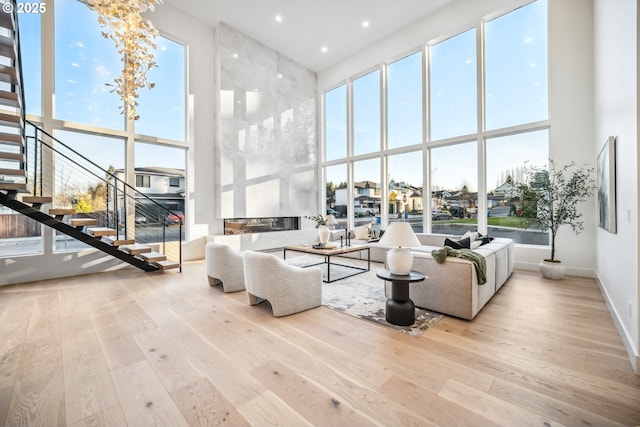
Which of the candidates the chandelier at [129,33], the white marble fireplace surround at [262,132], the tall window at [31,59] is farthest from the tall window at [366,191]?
the tall window at [31,59]

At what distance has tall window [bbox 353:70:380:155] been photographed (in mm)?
7855

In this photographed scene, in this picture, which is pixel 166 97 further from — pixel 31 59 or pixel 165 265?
pixel 165 265

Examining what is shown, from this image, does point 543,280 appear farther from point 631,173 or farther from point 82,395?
point 82,395

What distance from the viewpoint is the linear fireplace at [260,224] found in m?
7.21

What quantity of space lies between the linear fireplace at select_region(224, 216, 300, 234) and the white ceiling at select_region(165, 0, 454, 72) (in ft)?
16.1

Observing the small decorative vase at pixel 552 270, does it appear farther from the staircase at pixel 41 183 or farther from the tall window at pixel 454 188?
the staircase at pixel 41 183

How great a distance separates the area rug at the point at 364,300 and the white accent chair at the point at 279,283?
0.40 metres

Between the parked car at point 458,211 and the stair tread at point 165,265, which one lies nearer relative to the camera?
the stair tread at point 165,265

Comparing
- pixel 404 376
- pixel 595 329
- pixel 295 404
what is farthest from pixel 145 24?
pixel 595 329

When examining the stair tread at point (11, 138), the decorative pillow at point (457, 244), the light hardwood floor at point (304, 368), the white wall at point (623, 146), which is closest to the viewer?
the light hardwood floor at point (304, 368)

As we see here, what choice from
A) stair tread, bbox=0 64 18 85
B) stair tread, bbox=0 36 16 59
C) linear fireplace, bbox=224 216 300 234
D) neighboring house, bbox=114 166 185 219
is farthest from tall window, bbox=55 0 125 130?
linear fireplace, bbox=224 216 300 234

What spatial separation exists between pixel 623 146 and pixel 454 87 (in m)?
4.37

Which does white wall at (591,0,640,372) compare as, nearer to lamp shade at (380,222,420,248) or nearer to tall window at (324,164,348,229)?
lamp shade at (380,222,420,248)

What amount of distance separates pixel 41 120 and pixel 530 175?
894 cm
